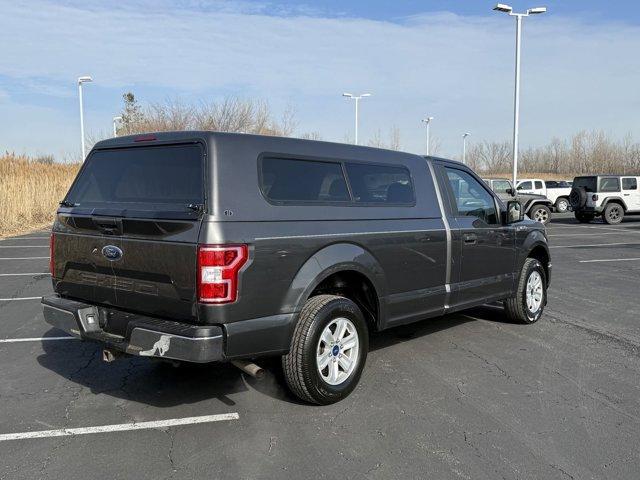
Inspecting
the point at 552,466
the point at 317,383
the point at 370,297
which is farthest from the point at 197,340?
the point at 552,466

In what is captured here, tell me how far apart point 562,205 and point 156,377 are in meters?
30.1

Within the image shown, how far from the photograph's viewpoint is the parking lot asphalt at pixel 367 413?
3.36 meters

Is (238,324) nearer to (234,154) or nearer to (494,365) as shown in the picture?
(234,154)

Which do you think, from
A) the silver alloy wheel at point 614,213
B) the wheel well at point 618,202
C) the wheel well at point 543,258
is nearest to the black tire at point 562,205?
the wheel well at point 618,202

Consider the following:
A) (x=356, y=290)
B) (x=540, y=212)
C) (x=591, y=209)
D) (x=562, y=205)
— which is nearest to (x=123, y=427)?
(x=356, y=290)

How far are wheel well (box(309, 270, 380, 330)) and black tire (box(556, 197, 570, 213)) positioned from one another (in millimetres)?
28980

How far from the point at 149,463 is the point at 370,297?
2121mm

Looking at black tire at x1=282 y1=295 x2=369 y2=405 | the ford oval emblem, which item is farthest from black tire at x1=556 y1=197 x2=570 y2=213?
the ford oval emblem

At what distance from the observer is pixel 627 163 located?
73062 millimetres

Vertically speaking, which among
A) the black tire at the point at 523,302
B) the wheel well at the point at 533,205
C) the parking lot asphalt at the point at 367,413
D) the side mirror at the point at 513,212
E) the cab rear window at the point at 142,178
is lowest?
the parking lot asphalt at the point at 367,413

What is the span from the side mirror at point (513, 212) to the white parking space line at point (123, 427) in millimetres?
3720

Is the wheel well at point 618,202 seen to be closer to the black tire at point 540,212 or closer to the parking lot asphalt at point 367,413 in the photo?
the black tire at point 540,212

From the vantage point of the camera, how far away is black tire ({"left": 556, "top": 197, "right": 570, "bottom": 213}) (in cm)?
3096

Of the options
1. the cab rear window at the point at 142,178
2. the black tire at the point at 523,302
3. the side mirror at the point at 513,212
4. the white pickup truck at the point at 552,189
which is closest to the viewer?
the cab rear window at the point at 142,178
